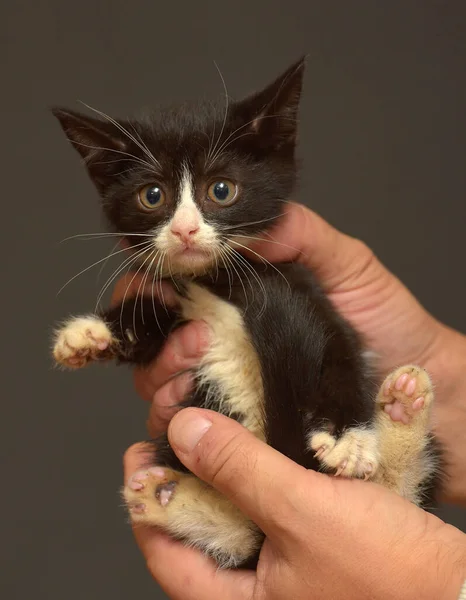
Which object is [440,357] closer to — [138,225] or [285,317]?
[285,317]

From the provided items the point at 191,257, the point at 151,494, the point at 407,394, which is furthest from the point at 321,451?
the point at 191,257

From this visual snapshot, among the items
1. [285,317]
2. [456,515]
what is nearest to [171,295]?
[285,317]

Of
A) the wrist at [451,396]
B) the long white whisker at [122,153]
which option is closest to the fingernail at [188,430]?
the long white whisker at [122,153]

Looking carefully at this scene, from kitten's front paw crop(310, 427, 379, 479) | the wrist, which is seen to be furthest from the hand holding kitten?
kitten's front paw crop(310, 427, 379, 479)

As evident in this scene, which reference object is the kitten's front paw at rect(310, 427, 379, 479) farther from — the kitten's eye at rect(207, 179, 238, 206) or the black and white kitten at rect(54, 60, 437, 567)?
the kitten's eye at rect(207, 179, 238, 206)

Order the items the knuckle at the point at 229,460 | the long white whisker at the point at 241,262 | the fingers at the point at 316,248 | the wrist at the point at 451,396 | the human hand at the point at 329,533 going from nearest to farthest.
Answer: the human hand at the point at 329,533
the knuckle at the point at 229,460
the long white whisker at the point at 241,262
the fingers at the point at 316,248
the wrist at the point at 451,396

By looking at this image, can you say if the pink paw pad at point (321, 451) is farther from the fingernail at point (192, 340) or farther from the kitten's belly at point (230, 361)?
the fingernail at point (192, 340)
